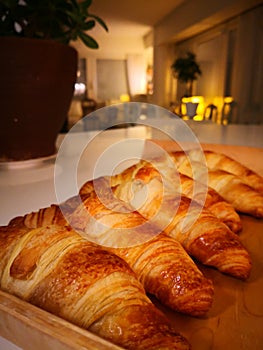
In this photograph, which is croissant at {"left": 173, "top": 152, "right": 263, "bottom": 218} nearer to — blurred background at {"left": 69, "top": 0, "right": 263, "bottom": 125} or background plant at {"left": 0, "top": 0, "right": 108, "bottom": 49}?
background plant at {"left": 0, "top": 0, "right": 108, "bottom": 49}

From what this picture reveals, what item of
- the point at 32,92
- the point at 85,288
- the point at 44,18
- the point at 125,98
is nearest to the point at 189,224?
the point at 85,288

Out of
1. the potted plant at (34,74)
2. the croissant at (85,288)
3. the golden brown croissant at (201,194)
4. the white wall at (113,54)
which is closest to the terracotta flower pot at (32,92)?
the potted plant at (34,74)

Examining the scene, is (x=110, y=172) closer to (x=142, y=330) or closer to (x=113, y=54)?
(x=142, y=330)

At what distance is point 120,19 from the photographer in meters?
6.11

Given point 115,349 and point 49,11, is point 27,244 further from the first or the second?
point 49,11

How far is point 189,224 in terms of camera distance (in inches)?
16.2

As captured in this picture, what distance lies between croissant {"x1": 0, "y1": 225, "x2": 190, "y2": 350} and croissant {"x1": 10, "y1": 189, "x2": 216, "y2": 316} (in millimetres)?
45

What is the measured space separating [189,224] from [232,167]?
36 cm

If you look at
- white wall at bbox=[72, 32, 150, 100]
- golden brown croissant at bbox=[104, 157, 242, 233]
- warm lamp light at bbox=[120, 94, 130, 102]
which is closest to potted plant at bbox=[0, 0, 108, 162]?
golden brown croissant at bbox=[104, 157, 242, 233]

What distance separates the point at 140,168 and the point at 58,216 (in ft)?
0.59

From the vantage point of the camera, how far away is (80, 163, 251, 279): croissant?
364 mm

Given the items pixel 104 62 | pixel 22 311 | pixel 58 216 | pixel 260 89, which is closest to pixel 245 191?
pixel 58 216

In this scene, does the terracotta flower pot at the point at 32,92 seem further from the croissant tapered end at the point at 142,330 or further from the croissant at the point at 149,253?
the croissant tapered end at the point at 142,330

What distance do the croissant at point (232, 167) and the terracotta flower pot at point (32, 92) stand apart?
0.42m
